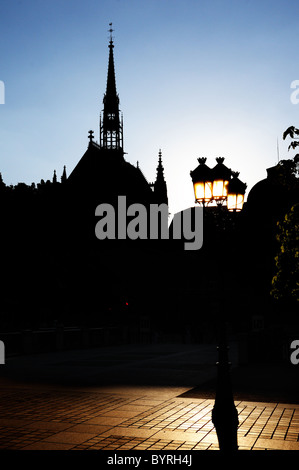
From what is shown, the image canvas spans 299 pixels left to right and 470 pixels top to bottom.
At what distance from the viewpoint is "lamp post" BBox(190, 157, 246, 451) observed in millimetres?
9477

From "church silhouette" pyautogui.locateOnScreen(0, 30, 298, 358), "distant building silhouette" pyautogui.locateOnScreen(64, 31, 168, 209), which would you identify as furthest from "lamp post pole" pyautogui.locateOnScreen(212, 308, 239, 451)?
"distant building silhouette" pyautogui.locateOnScreen(64, 31, 168, 209)

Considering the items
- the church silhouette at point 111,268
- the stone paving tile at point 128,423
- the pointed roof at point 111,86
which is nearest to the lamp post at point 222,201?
the stone paving tile at point 128,423

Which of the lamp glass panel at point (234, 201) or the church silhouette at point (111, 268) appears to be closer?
the lamp glass panel at point (234, 201)

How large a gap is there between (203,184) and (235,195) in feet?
2.67

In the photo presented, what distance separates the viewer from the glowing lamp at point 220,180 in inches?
434

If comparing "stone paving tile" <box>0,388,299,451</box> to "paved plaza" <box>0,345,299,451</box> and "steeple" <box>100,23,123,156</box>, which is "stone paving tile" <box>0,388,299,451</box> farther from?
"steeple" <box>100,23,123,156</box>

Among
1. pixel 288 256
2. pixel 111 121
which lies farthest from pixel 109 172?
pixel 288 256

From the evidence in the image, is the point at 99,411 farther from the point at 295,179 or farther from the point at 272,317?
the point at 272,317

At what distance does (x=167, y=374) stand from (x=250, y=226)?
33.0m

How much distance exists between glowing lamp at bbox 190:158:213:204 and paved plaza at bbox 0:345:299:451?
4.21 metres

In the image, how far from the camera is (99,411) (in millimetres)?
11492

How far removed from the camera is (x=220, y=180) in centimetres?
1103

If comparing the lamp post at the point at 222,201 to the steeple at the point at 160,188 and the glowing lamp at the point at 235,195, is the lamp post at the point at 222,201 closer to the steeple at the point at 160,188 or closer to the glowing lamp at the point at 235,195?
the glowing lamp at the point at 235,195

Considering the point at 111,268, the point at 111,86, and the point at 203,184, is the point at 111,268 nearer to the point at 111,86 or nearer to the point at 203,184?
the point at 111,86
